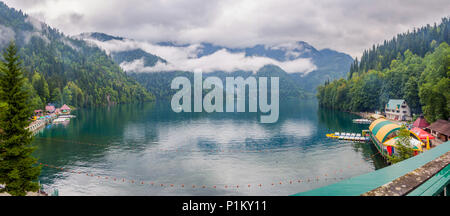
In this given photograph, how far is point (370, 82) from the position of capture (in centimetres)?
16000

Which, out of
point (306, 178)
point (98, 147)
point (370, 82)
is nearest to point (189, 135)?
point (98, 147)

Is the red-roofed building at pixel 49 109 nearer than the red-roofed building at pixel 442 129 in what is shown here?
No

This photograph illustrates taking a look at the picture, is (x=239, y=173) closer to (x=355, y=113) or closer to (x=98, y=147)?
(x=98, y=147)

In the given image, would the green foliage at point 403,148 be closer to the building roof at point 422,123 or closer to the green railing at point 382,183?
the building roof at point 422,123

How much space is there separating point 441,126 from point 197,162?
59645 mm

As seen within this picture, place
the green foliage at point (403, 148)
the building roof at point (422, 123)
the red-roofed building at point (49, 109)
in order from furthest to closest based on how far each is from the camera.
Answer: the red-roofed building at point (49, 109) < the building roof at point (422, 123) < the green foliage at point (403, 148)

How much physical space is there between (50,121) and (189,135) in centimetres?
7721

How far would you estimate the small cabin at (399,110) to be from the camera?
12175 cm

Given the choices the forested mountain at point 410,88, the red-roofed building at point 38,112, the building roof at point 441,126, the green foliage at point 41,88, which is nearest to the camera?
the building roof at point 441,126

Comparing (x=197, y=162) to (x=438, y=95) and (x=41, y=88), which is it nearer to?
(x=438, y=95)

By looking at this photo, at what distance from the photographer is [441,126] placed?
70812 mm

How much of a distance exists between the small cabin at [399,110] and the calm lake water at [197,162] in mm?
47894

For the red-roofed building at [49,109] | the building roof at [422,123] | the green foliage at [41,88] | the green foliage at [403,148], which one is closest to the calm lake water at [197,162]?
the green foliage at [403,148]

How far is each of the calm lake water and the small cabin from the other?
1886 inches
